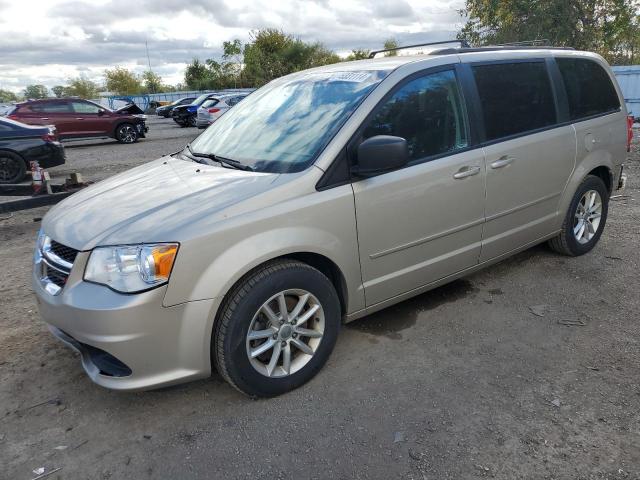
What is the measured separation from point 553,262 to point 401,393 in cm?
254

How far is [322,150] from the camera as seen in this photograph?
9.53 feet

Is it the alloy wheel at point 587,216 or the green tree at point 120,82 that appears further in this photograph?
the green tree at point 120,82

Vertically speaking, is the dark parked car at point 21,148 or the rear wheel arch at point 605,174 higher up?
the dark parked car at point 21,148

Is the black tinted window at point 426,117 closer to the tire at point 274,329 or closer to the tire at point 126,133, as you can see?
the tire at point 274,329

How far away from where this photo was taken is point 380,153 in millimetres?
2799

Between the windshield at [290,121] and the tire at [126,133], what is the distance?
49.6 feet

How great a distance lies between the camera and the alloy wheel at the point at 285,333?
2746mm

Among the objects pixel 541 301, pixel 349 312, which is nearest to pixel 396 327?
pixel 349 312

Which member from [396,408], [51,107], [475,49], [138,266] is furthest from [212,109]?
[396,408]

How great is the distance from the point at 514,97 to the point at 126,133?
53.7ft

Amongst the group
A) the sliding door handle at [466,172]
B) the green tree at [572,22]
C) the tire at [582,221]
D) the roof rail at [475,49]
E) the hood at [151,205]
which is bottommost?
the tire at [582,221]

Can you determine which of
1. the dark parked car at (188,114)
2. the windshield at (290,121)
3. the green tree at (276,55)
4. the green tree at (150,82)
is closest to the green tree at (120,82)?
the green tree at (150,82)

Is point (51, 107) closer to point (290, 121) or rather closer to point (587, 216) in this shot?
point (290, 121)

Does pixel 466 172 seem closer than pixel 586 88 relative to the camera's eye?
Yes
